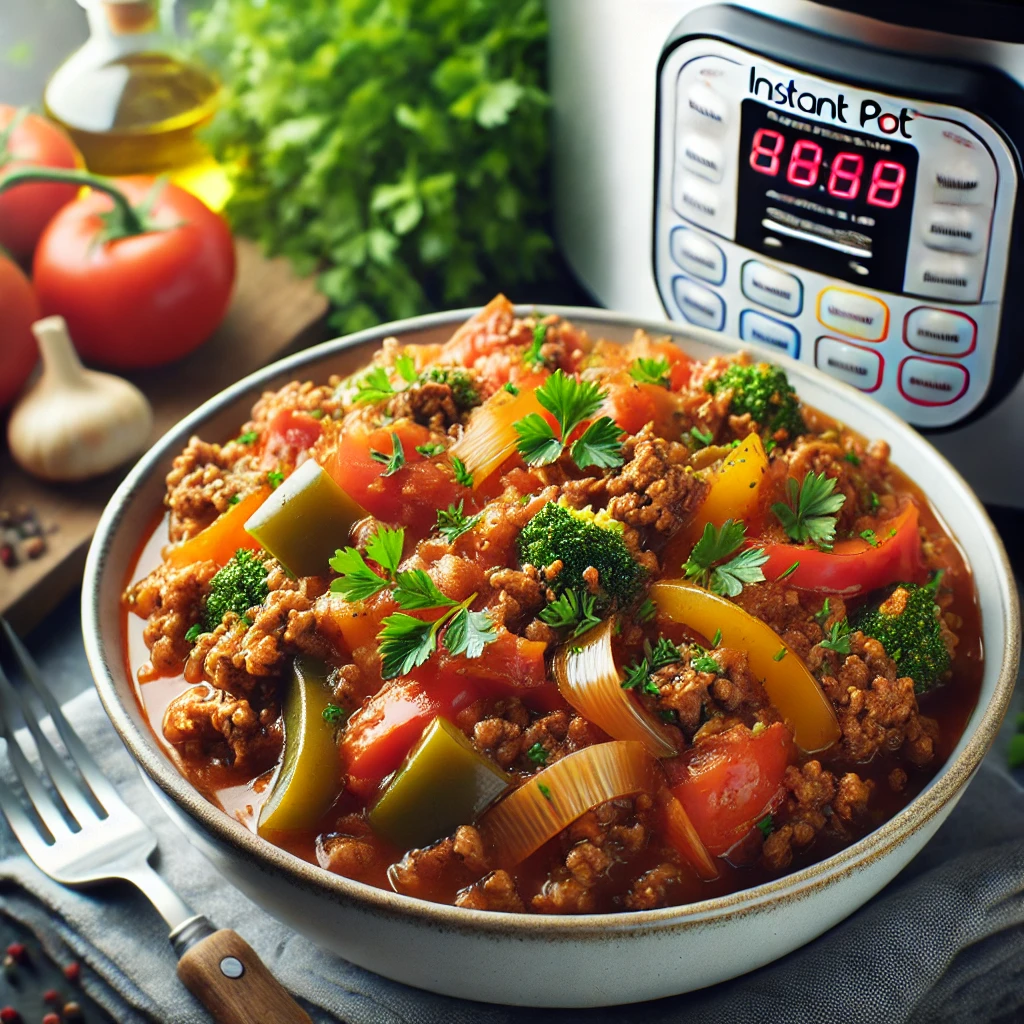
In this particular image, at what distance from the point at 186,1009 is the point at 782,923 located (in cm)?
123

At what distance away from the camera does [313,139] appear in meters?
4.30

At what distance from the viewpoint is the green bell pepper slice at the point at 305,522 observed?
2.54 meters

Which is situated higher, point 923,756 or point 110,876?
point 923,756

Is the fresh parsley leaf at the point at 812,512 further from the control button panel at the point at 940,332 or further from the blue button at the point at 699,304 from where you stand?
the blue button at the point at 699,304

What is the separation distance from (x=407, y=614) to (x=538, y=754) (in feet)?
1.21

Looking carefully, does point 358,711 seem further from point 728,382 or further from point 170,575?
point 728,382

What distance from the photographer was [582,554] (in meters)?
2.42

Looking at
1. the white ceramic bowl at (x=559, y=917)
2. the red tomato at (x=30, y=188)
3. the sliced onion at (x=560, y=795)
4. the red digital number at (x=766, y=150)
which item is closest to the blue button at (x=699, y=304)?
A: the red digital number at (x=766, y=150)

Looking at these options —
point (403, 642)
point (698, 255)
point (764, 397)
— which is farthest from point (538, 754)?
point (698, 255)

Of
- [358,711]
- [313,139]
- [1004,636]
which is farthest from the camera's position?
[313,139]

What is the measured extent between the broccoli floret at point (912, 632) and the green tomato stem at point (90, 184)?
9.69ft

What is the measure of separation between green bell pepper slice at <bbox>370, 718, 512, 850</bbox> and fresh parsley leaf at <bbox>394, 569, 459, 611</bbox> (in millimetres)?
223

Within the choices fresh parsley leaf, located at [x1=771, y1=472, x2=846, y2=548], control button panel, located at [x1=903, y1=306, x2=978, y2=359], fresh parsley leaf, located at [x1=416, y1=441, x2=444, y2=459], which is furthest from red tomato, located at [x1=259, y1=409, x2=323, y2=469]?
control button panel, located at [x1=903, y1=306, x2=978, y2=359]

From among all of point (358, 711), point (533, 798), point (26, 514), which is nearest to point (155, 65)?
point (26, 514)
